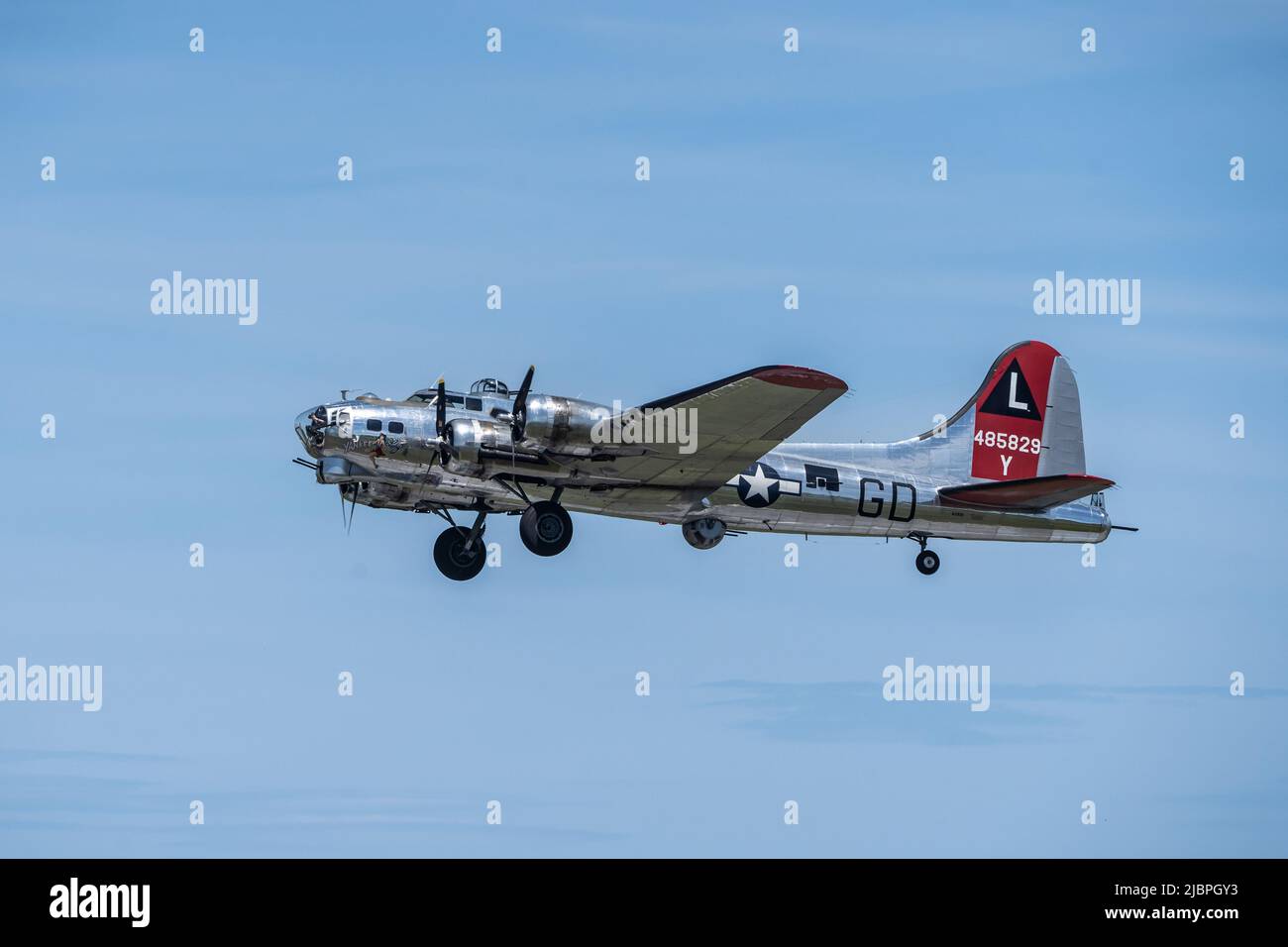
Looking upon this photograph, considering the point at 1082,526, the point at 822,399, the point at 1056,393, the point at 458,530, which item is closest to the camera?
the point at 822,399

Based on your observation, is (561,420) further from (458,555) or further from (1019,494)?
(1019,494)

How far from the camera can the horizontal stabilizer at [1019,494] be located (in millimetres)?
37375

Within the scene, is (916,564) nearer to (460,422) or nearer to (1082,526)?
(1082,526)

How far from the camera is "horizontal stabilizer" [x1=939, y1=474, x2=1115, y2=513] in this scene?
1471 inches

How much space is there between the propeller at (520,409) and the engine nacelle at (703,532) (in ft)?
15.0

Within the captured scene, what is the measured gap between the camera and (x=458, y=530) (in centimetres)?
3631

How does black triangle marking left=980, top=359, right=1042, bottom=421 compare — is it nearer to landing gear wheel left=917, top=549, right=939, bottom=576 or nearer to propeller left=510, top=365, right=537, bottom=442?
landing gear wheel left=917, top=549, right=939, bottom=576

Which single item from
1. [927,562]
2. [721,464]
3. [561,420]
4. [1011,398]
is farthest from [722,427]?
[1011,398]

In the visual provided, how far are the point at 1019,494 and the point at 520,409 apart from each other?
34.4ft

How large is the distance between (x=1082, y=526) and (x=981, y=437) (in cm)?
328

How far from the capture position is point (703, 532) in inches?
1454

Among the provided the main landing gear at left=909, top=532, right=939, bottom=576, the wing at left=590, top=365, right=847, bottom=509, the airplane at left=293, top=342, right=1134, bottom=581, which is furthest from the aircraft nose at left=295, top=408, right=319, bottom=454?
the main landing gear at left=909, top=532, right=939, bottom=576

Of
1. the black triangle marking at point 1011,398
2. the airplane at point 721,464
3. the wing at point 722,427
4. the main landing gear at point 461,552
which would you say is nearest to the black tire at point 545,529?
the airplane at point 721,464

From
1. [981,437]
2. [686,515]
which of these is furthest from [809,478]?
[981,437]
